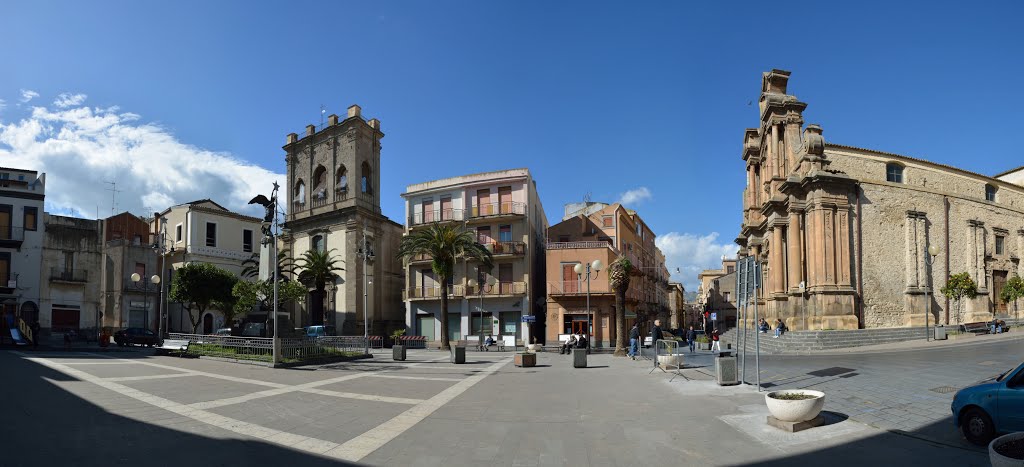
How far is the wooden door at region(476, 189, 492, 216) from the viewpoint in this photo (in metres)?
43.7

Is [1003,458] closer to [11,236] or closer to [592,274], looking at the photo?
[592,274]

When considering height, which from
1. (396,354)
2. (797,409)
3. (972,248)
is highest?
(972,248)

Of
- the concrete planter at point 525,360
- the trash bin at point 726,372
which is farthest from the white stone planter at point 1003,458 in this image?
the concrete planter at point 525,360

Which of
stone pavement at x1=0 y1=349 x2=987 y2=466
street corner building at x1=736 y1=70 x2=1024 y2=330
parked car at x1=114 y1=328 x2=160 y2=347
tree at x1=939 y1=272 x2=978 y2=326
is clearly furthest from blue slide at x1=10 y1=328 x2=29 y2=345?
tree at x1=939 y1=272 x2=978 y2=326

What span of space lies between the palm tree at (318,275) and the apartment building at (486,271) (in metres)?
5.99

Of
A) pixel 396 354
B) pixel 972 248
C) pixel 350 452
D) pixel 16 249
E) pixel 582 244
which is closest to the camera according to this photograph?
pixel 350 452

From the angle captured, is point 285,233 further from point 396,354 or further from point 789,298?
point 789,298

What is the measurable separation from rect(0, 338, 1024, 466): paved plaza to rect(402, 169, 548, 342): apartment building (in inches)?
1005

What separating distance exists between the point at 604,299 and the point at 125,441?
115 ft

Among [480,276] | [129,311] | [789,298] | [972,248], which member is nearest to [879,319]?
[789,298]

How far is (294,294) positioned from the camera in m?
38.9

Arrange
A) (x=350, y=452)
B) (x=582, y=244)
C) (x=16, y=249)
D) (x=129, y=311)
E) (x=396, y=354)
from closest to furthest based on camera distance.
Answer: (x=350, y=452)
(x=396, y=354)
(x=16, y=249)
(x=582, y=244)
(x=129, y=311)

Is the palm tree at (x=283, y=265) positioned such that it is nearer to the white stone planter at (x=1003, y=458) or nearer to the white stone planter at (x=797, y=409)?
the white stone planter at (x=797, y=409)

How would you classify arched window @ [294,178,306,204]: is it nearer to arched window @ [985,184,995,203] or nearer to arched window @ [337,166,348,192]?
arched window @ [337,166,348,192]
